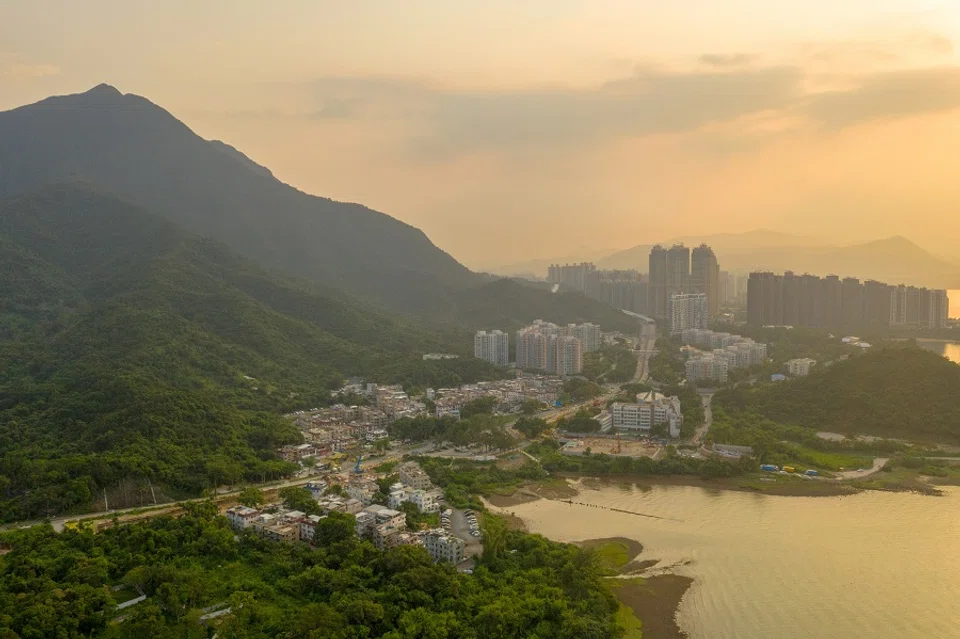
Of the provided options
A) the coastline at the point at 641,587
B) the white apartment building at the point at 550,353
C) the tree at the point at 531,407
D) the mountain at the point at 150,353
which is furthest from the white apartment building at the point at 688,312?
the coastline at the point at 641,587

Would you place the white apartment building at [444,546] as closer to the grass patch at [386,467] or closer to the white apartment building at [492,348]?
the grass patch at [386,467]

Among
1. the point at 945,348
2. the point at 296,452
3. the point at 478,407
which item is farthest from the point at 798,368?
the point at 296,452

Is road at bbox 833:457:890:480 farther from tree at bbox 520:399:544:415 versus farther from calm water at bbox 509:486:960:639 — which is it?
tree at bbox 520:399:544:415

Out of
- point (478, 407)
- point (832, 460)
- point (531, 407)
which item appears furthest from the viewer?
point (531, 407)

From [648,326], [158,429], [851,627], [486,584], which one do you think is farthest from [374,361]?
[648,326]

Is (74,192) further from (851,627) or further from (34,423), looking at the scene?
(851,627)

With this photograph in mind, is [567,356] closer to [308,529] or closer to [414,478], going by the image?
[414,478]

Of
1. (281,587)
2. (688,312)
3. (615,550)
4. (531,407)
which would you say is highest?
(688,312)
